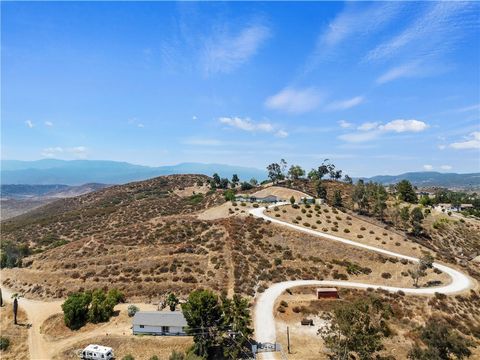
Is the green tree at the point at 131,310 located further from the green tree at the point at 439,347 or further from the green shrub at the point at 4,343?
the green tree at the point at 439,347

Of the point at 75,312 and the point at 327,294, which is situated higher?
the point at 327,294

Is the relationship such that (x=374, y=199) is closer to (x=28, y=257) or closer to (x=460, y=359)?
(x=460, y=359)

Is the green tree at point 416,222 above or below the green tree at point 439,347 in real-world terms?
above

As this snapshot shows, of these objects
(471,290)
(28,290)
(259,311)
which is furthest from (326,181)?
(28,290)

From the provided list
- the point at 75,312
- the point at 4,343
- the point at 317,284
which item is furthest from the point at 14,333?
the point at 317,284

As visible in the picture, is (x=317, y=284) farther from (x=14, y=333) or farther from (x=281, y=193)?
(x=281, y=193)

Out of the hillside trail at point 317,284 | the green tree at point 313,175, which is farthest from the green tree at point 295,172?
the hillside trail at point 317,284

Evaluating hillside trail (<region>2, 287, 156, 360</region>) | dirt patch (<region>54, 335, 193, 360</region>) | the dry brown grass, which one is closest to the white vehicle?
dirt patch (<region>54, 335, 193, 360</region>)
